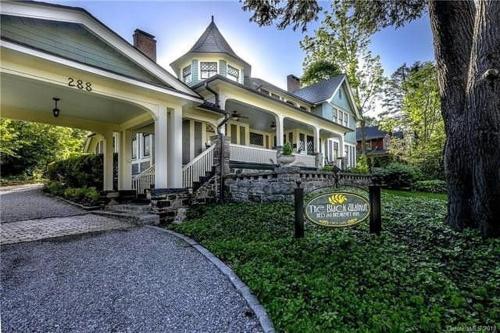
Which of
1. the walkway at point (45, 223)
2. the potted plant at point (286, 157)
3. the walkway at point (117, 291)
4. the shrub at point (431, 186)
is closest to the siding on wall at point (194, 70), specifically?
the potted plant at point (286, 157)

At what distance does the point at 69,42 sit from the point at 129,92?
1.73 meters

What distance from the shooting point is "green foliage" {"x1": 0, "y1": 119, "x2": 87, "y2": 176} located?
2005 cm

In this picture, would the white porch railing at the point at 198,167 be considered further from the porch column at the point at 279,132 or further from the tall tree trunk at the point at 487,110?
the tall tree trunk at the point at 487,110

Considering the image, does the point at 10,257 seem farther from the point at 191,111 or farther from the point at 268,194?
the point at 191,111

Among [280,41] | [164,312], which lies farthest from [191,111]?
[164,312]

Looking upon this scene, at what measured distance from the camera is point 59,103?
25.2 feet

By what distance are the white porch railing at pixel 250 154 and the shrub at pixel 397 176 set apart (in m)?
6.63

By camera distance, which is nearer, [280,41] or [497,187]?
[497,187]

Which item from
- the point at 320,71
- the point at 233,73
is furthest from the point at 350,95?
the point at 233,73

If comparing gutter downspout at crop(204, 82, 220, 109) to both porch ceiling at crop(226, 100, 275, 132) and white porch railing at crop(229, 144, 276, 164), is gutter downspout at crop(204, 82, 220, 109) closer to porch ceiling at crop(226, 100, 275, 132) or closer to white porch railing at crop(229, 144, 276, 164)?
porch ceiling at crop(226, 100, 275, 132)

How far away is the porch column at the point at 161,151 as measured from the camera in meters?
7.54

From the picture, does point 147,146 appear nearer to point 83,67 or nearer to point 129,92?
point 129,92

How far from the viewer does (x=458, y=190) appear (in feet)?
14.0

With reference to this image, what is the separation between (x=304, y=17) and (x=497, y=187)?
5759 mm
